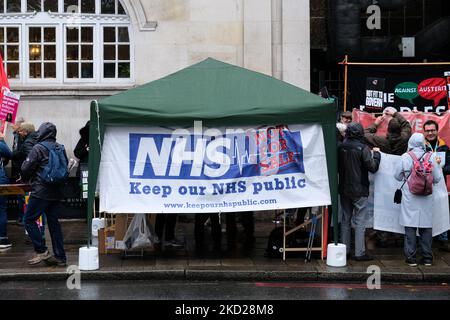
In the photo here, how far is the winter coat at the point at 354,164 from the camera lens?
10180mm

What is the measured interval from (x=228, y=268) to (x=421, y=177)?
112 inches

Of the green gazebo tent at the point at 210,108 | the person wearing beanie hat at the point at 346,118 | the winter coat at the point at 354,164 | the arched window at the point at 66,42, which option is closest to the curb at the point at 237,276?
the green gazebo tent at the point at 210,108

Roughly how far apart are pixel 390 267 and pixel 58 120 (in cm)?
749

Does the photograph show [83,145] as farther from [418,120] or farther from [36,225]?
A: [418,120]

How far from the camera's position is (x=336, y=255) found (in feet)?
32.2

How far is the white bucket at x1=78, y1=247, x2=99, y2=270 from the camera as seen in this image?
31.6 feet

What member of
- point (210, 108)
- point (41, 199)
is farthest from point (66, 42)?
point (210, 108)

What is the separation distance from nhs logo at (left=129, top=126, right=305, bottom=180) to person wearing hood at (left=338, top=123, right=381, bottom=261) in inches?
27.2

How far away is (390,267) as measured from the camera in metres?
9.86

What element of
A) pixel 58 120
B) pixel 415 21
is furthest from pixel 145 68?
pixel 415 21

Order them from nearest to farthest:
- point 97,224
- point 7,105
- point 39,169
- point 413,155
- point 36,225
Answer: point 39,169 → point 36,225 → point 413,155 → point 97,224 → point 7,105

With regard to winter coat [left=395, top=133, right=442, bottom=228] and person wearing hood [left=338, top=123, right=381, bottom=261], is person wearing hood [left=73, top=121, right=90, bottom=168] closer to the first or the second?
person wearing hood [left=338, top=123, right=381, bottom=261]

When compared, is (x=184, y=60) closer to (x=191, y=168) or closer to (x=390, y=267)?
(x=191, y=168)

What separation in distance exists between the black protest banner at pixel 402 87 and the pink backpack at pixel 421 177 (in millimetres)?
3711
